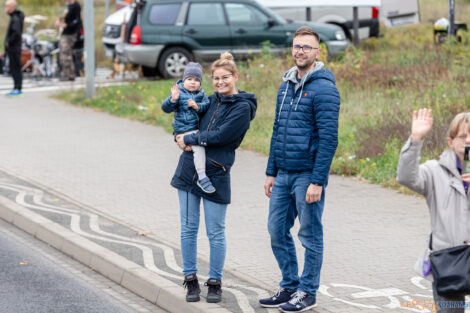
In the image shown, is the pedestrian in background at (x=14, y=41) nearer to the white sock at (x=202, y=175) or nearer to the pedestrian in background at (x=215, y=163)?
the pedestrian in background at (x=215, y=163)

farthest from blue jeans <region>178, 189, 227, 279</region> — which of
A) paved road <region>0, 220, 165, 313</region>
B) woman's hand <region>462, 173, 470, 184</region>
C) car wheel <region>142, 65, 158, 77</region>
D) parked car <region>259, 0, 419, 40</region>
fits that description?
parked car <region>259, 0, 419, 40</region>

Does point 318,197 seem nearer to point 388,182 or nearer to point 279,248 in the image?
point 279,248

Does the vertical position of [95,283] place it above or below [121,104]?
below

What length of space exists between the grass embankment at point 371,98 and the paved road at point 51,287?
4157 mm

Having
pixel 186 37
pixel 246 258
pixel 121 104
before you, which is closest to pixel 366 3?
pixel 186 37

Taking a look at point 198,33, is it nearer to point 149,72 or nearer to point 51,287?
point 149,72

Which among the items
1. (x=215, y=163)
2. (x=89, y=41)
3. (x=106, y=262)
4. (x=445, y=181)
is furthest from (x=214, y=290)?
(x=89, y=41)

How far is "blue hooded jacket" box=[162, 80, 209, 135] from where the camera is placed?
233 inches

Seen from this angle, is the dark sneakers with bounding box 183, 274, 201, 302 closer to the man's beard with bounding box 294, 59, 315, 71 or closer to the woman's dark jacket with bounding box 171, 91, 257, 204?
the woman's dark jacket with bounding box 171, 91, 257, 204

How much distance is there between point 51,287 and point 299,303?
6.97 feet

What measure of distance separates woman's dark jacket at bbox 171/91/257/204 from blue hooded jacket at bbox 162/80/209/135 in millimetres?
50

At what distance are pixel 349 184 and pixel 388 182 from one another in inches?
18.2

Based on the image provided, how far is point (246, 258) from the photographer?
723 centimetres

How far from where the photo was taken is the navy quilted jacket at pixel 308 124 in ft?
18.1
